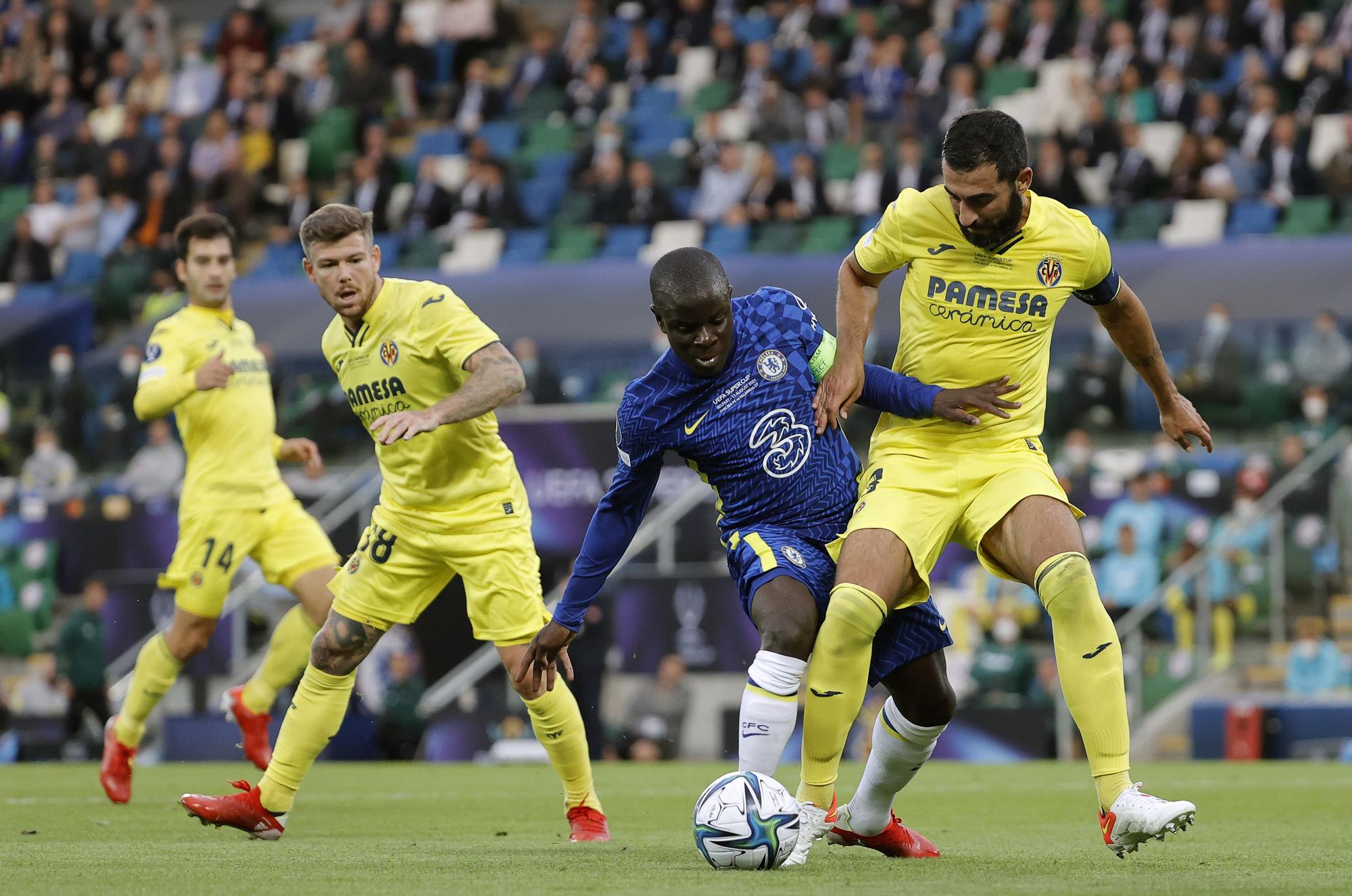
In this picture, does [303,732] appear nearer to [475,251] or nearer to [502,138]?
[475,251]

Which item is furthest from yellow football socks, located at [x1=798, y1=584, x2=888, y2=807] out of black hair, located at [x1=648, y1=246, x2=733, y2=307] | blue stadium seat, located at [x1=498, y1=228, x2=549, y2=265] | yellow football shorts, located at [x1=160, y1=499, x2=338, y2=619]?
blue stadium seat, located at [x1=498, y1=228, x2=549, y2=265]

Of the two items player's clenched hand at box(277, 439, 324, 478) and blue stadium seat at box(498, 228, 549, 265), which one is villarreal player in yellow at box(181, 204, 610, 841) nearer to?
player's clenched hand at box(277, 439, 324, 478)

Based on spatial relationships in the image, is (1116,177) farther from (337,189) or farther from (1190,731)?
(337,189)

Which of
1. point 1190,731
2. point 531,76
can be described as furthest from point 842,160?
point 1190,731

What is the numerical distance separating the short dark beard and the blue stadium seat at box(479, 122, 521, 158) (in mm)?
17278

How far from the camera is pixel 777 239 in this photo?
18812 millimetres

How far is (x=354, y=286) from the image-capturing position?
676 centimetres

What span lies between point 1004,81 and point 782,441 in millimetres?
15010

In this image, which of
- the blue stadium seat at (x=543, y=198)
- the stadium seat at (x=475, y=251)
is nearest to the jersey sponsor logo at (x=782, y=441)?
the stadium seat at (x=475, y=251)

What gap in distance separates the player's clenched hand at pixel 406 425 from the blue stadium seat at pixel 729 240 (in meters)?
13.1

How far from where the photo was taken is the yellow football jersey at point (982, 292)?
5.78 meters

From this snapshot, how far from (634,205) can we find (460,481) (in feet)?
44.2

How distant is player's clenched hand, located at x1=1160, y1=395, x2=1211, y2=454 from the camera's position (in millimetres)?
6035

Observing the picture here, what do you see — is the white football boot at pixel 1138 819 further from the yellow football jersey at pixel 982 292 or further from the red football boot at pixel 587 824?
the red football boot at pixel 587 824
